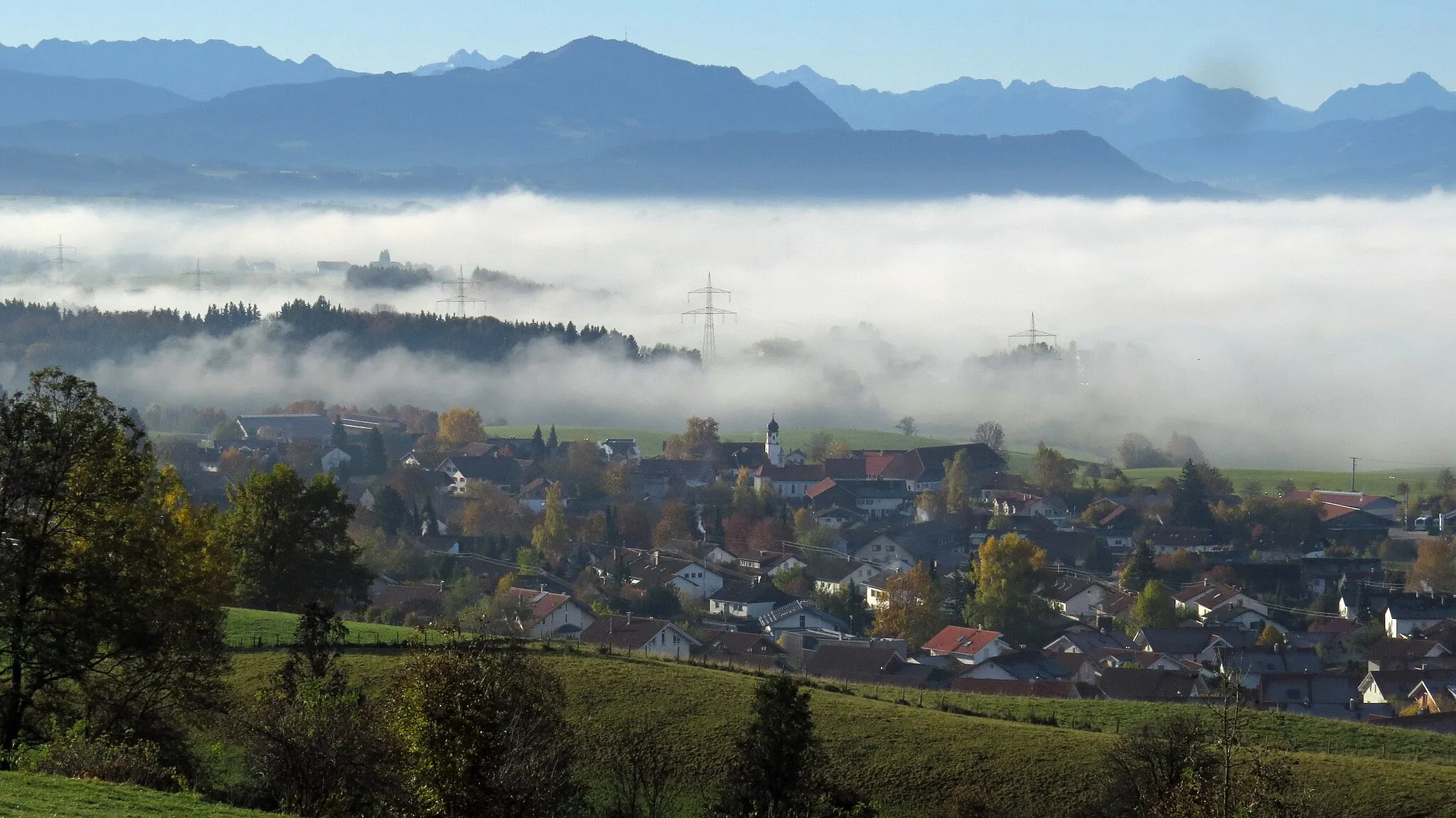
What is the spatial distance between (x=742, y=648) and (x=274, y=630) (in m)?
22.6

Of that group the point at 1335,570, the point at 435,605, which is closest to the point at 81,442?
the point at 435,605

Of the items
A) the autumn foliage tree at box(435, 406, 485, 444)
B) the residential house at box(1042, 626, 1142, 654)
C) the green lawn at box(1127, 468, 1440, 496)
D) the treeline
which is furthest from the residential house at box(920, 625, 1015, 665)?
the treeline

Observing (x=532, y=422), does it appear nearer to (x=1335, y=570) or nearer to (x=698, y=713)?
(x=1335, y=570)

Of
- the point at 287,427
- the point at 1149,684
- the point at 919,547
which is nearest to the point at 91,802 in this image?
the point at 1149,684

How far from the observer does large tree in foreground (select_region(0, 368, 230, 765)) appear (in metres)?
21.5

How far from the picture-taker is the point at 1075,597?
221 feet

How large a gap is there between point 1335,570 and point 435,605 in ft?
127

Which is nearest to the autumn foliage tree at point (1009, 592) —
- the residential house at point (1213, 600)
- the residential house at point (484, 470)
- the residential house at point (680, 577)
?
the residential house at point (1213, 600)

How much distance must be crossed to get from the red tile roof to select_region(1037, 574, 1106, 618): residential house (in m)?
10.2

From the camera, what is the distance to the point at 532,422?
148875mm

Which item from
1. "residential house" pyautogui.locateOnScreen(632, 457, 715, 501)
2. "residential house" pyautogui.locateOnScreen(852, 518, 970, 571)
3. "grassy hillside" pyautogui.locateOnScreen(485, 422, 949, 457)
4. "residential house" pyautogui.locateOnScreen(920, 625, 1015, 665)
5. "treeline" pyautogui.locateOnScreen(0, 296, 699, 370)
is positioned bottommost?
"residential house" pyautogui.locateOnScreen(920, 625, 1015, 665)

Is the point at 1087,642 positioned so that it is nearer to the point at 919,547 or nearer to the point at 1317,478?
the point at 919,547

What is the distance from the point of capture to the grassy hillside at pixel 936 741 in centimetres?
2525

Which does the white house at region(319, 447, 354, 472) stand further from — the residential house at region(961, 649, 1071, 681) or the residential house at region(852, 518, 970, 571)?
the residential house at region(961, 649, 1071, 681)
